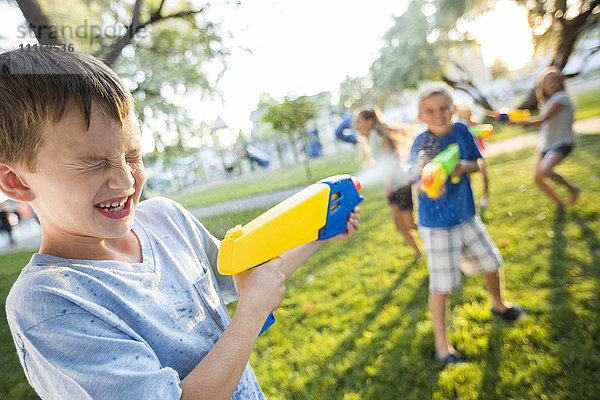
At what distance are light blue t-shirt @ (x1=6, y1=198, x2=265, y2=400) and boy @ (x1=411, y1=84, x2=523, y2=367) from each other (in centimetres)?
190

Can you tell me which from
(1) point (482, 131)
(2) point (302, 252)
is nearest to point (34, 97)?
(2) point (302, 252)

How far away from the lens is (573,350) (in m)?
2.35

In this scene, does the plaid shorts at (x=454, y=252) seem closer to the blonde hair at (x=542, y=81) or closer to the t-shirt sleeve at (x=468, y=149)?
the t-shirt sleeve at (x=468, y=149)

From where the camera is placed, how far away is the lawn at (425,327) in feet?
7.30

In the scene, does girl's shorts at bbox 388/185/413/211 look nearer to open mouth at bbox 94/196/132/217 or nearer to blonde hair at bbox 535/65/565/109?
blonde hair at bbox 535/65/565/109

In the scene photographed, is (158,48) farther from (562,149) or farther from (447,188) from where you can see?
(562,149)

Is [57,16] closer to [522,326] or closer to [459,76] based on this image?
[522,326]

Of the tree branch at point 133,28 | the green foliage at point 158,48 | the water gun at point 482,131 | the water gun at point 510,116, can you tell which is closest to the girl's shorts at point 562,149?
the water gun at point 510,116

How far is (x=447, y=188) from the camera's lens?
2.59m

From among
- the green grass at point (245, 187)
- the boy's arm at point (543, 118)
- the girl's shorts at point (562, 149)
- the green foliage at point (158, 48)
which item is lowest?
the girl's shorts at point (562, 149)

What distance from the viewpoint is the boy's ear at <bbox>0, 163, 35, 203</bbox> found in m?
0.73

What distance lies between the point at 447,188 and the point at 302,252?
5.58ft

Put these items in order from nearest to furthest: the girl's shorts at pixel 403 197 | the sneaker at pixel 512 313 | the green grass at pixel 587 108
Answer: the sneaker at pixel 512 313, the girl's shorts at pixel 403 197, the green grass at pixel 587 108

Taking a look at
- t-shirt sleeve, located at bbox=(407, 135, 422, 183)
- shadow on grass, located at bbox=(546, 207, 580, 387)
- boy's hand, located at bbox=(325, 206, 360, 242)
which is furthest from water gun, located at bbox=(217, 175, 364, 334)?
shadow on grass, located at bbox=(546, 207, 580, 387)
